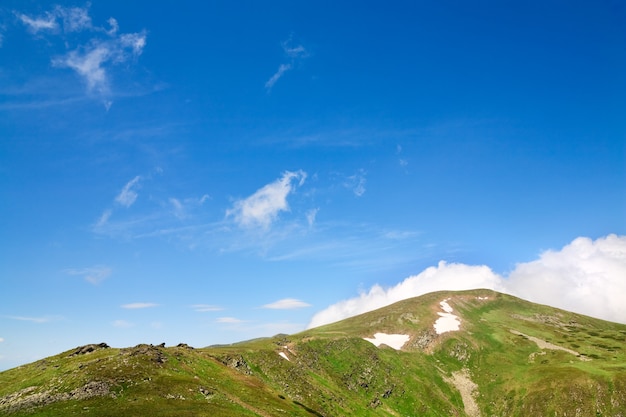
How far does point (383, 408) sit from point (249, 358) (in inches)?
1941

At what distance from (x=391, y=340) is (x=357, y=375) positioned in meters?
43.4

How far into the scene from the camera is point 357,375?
139 metres

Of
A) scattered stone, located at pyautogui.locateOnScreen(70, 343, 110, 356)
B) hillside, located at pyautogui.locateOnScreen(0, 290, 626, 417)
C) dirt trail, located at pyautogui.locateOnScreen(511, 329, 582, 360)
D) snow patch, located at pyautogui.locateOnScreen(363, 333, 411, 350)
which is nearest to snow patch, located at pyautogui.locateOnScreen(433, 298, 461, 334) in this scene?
hillside, located at pyautogui.locateOnScreen(0, 290, 626, 417)

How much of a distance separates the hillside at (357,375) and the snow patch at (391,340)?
496 mm

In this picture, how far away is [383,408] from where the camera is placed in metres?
126

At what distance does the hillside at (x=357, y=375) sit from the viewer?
61750mm

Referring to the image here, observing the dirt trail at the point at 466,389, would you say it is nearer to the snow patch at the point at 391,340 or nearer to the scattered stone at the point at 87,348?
the snow patch at the point at 391,340

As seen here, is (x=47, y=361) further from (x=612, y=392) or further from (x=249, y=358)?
(x=612, y=392)

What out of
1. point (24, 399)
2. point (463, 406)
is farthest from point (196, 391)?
point (463, 406)

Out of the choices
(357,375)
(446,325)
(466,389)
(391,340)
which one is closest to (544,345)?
(446,325)

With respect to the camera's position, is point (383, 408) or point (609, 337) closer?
point (383, 408)

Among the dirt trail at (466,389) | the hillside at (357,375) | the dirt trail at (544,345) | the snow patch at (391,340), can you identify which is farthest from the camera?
the snow patch at (391,340)

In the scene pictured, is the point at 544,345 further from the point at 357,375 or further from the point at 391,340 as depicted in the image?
the point at 357,375

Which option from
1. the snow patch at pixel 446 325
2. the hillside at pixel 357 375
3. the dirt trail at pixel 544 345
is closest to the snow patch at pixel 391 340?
the hillside at pixel 357 375
